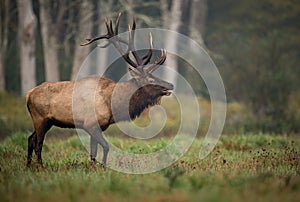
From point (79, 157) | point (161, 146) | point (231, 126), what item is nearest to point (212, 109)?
point (231, 126)

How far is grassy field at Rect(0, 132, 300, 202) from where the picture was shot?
18.7ft

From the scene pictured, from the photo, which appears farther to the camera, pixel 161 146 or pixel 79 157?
pixel 161 146

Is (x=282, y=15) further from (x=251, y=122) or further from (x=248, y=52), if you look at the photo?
(x=251, y=122)

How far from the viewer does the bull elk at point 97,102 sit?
883cm

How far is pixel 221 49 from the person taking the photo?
82.5ft

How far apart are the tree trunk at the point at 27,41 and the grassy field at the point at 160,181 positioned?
10.1 metres

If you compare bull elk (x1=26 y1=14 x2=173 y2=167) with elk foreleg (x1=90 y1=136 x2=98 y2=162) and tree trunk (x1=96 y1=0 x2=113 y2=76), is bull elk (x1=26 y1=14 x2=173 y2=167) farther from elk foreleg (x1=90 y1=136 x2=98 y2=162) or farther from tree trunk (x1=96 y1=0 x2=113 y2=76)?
tree trunk (x1=96 y1=0 x2=113 y2=76)

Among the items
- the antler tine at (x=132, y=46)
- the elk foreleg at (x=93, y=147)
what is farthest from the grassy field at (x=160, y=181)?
the antler tine at (x=132, y=46)

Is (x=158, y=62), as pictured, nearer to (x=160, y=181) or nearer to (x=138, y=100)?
(x=138, y=100)

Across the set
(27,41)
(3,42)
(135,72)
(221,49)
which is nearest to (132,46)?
(135,72)

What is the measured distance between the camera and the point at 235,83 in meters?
21.8

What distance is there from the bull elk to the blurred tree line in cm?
891

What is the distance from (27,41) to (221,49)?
9.62 m

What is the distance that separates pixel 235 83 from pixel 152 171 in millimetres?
14254
